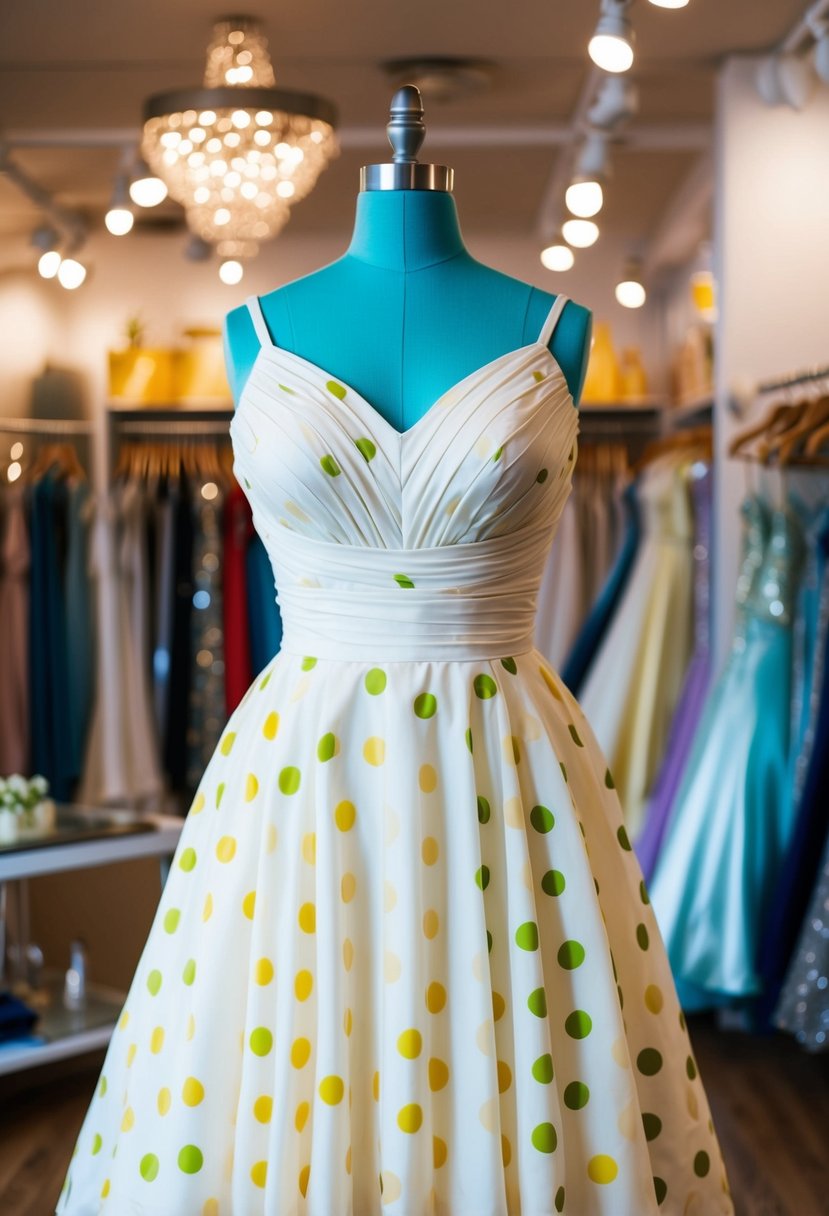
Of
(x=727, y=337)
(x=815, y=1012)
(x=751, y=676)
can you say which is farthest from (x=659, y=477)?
(x=815, y=1012)

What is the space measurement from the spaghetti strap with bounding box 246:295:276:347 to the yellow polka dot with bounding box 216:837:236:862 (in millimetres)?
560

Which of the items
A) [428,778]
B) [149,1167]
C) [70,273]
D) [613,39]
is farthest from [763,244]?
[149,1167]

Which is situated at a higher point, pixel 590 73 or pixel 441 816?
pixel 590 73

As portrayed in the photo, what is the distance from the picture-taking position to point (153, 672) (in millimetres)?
4953

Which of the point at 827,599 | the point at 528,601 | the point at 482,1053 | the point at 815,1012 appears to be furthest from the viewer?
the point at 827,599

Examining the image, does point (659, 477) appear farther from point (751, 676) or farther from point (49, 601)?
point (49, 601)

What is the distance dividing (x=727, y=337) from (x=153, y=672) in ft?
7.75

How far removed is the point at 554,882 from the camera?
1.49 metres

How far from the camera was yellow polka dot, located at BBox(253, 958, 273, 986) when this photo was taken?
1415mm

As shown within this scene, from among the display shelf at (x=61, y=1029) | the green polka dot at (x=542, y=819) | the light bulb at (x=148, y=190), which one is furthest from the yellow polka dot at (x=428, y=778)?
the light bulb at (x=148, y=190)

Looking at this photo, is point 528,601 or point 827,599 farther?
point 827,599

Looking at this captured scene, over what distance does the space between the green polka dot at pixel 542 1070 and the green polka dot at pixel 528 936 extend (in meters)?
0.11

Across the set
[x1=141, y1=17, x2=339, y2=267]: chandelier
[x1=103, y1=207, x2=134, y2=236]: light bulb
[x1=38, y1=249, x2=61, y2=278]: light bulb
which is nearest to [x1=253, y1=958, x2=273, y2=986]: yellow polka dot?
[x1=141, y1=17, x2=339, y2=267]: chandelier

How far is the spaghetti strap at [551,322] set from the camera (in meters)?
1.62
